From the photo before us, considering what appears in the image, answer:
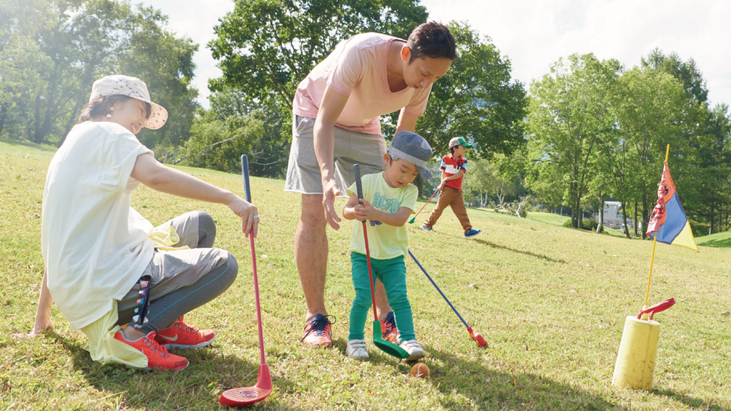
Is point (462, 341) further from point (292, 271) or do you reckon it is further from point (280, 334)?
point (292, 271)

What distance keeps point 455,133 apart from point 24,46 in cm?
3089

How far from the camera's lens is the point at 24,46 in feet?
107

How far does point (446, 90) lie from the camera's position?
82.3ft

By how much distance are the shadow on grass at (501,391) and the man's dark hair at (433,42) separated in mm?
1910

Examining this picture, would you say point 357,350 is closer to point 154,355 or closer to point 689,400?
point 154,355

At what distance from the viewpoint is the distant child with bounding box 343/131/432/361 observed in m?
2.89

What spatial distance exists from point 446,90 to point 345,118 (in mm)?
22895

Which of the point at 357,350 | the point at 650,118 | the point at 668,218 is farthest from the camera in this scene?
the point at 650,118

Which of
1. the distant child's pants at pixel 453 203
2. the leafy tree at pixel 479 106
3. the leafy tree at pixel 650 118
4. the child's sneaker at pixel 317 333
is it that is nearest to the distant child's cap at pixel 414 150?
the child's sneaker at pixel 317 333

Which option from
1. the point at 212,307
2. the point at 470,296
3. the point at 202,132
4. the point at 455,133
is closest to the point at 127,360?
the point at 212,307

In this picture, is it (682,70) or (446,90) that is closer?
(446,90)

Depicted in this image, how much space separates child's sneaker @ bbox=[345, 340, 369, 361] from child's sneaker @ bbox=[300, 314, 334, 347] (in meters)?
0.18

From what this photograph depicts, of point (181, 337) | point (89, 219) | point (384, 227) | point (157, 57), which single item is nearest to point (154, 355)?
point (181, 337)

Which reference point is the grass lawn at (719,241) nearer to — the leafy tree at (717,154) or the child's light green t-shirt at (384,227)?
the leafy tree at (717,154)
